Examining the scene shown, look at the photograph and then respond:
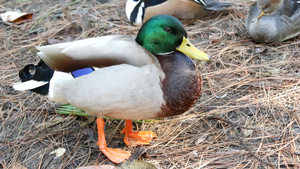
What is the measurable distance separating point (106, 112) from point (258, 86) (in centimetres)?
154

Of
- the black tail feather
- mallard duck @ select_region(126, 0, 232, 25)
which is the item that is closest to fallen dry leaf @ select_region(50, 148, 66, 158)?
the black tail feather

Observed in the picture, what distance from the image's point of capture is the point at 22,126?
121 inches

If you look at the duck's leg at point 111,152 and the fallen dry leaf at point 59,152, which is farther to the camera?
the fallen dry leaf at point 59,152

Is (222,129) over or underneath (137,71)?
underneath

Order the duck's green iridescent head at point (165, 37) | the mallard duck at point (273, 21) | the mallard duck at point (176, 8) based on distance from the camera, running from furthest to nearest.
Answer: the mallard duck at point (176, 8), the mallard duck at point (273, 21), the duck's green iridescent head at point (165, 37)

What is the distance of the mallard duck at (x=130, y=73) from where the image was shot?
2.39 meters

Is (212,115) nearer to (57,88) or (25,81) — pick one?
(57,88)

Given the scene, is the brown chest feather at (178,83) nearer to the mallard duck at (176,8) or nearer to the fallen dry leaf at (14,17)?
the mallard duck at (176,8)

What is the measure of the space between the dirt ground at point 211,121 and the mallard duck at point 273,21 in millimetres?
113

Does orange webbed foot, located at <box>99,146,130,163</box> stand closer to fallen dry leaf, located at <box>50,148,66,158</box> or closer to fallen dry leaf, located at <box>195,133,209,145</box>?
fallen dry leaf, located at <box>50,148,66,158</box>

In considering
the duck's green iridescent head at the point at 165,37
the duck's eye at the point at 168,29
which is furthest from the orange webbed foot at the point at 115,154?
the duck's eye at the point at 168,29

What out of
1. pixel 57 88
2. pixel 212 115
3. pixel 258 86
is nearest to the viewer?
pixel 57 88

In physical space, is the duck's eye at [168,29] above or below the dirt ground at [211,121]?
above

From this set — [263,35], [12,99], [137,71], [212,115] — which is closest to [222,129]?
A: [212,115]
